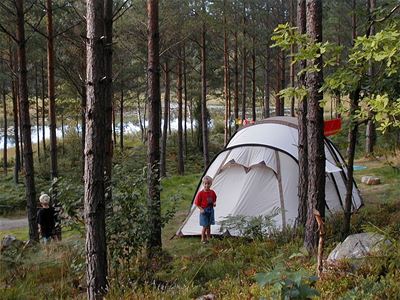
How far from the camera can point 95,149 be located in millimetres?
4578

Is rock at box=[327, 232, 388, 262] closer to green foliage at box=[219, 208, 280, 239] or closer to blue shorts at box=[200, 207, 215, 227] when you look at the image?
green foliage at box=[219, 208, 280, 239]

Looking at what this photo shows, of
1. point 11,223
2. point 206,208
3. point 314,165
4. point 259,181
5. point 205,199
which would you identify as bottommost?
point 11,223

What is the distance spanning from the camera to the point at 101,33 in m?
4.54

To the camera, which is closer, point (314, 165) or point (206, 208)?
point (314, 165)

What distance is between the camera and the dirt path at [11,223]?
51.9 ft

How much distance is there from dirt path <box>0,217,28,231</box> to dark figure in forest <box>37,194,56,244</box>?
301 inches

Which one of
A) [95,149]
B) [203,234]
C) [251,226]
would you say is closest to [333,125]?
[251,226]

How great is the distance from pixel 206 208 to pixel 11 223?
11.1 metres

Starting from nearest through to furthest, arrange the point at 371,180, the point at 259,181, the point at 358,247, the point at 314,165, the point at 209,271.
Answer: the point at 358,247
the point at 209,271
the point at 314,165
the point at 259,181
the point at 371,180

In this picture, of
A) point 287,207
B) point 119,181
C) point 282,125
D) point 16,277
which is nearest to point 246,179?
point 287,207

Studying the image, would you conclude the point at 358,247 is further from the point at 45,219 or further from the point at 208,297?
the point at 45,219

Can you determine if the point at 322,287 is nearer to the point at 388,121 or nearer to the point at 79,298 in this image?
the point at 388,121

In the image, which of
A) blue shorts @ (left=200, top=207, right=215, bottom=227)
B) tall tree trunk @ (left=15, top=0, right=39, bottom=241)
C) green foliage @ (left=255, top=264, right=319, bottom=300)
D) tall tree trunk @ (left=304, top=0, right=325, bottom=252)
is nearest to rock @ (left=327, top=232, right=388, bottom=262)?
tall tree trunk @ (left=304, top=0, right=325, bottom=252)

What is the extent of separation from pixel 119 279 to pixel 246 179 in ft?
14.7
